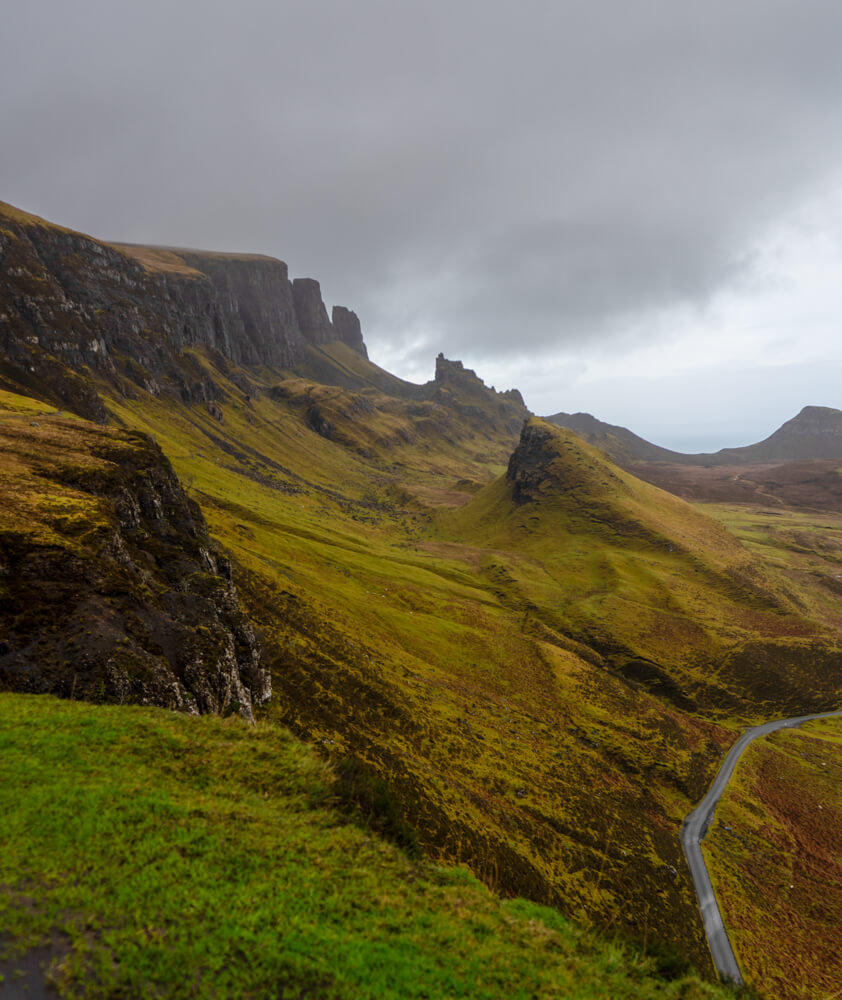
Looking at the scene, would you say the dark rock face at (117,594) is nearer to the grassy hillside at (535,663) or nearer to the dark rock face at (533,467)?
the grassy hillside at (535,663)

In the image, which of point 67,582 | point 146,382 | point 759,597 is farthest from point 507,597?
point 146,382

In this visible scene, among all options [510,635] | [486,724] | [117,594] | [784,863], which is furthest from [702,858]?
[117,594]

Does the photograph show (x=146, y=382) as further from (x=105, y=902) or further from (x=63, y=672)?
(x=105, y=902)

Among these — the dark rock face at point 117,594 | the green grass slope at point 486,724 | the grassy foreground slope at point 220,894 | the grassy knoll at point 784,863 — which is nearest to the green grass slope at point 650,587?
the green grass slope at point 486,724

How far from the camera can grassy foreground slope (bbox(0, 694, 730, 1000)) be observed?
34.9ft

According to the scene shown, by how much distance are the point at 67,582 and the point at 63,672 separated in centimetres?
634

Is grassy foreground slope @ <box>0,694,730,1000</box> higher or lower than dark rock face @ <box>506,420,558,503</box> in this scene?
lower

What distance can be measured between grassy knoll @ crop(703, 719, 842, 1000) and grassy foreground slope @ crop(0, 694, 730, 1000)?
42693 millimetres

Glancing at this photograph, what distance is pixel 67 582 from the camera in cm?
2594

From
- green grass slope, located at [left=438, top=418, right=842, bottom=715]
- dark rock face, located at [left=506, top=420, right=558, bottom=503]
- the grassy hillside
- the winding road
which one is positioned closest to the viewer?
the winding road

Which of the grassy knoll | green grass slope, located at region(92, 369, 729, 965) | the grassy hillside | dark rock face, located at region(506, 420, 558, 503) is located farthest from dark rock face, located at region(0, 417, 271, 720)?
dark rock face, located at region(506, 420, 558, 503)

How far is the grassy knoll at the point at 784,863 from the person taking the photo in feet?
136

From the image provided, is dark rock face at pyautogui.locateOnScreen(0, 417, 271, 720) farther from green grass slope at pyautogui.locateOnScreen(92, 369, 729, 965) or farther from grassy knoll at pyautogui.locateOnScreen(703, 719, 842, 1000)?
grassy knoll at pyautogui.locateOnScreen(703, 719, 842, 1000)

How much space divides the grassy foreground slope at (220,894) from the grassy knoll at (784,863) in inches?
1681
